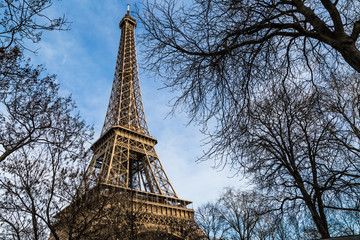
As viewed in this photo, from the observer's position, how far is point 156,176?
1099 inches

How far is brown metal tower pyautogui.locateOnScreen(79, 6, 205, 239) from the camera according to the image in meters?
23.3

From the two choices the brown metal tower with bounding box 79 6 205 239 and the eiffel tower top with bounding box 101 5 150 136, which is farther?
the eiffel tower top with bounding box 101 5 150 136

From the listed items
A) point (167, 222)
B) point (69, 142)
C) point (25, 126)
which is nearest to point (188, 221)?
point (167, 222)

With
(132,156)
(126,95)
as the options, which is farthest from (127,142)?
(126,95)

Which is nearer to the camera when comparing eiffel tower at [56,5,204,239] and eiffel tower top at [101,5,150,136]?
eiffel tower at [56,5,204,239]

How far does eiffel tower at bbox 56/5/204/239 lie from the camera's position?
72.3 ft

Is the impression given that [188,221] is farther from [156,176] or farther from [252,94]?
[252,94]

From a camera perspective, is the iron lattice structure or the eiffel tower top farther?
the eiffel tower top

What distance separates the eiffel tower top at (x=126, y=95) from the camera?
32.9 meters

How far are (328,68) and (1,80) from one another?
7.14 metres

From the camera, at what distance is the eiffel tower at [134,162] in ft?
72.3

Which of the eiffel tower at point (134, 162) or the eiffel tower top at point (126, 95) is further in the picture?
the eiffel tower top at point (126, 95)

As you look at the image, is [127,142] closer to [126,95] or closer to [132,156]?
[132,156]

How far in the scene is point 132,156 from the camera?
3086cm
